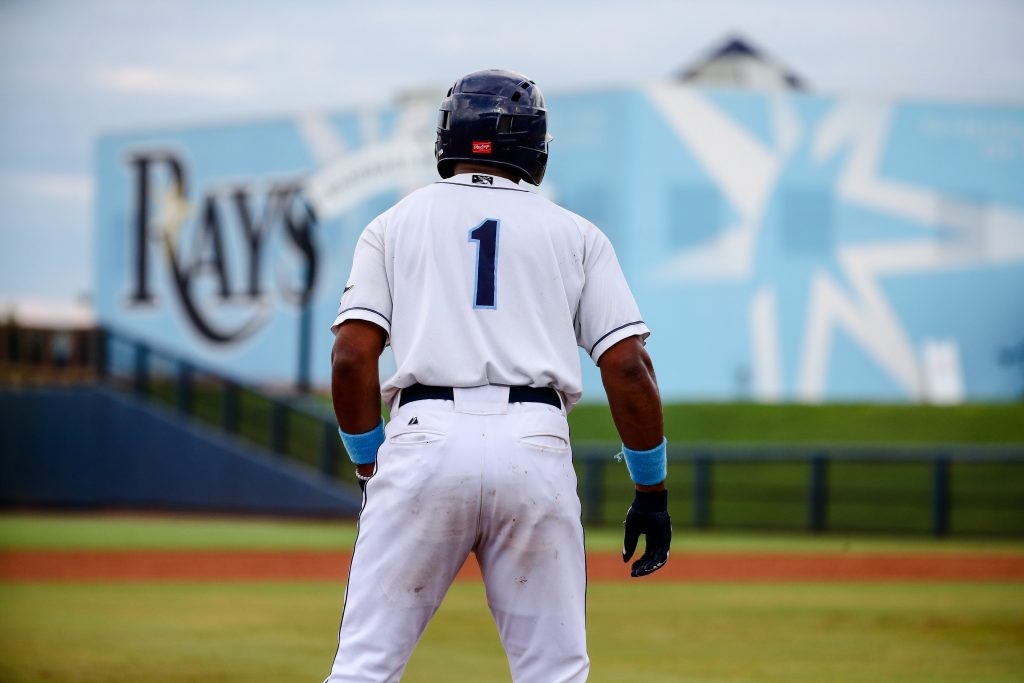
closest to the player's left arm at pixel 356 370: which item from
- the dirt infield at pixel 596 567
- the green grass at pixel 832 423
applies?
the dirt infield at pixel 596 567

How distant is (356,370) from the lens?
13.3ft

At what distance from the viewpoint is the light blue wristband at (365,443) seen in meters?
4.18

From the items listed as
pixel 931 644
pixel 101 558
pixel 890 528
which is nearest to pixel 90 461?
pixel 101 558

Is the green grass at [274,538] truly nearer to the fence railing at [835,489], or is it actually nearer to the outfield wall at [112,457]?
the fence railing at [835,489]

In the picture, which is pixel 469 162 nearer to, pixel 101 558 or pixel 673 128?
pixel 101 558

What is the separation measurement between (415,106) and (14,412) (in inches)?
426

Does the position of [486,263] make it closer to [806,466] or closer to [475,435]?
[475,435]

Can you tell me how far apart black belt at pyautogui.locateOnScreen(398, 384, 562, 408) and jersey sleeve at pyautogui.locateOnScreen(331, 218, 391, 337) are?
18cm

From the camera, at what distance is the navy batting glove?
14.3 ft

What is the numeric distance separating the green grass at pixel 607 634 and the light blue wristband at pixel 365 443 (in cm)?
350

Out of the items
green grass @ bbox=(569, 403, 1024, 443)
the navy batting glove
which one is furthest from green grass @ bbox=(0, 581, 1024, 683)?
green grass @ bbox=(569, 403, 1024, 443)

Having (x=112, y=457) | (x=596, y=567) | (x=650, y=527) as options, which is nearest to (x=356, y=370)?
(x=650, y=527)

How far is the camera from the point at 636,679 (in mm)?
7586

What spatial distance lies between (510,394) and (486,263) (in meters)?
0.33
